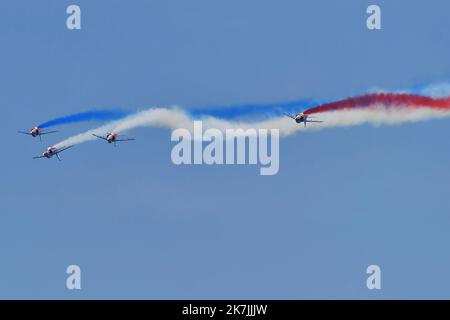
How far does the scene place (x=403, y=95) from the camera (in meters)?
136
